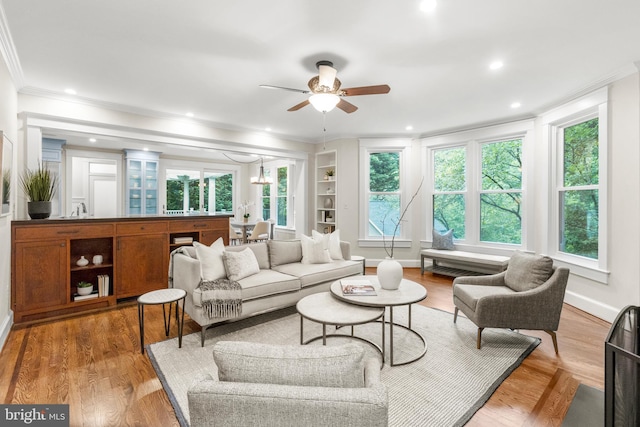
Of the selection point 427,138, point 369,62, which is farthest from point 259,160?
point 369,62

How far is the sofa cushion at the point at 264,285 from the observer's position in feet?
9.94

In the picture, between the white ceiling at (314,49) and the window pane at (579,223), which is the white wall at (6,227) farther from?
the window pane at (579,223)

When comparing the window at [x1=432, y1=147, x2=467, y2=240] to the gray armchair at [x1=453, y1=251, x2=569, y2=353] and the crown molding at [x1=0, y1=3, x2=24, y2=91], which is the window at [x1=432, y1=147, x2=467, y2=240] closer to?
the gray armchair at [x1=453, y1=251, x2=569, y2=353]

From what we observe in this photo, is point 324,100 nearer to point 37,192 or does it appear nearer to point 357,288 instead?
point 357,288

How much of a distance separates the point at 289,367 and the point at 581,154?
4725 millimetres

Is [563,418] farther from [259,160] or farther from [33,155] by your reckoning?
[259,160]

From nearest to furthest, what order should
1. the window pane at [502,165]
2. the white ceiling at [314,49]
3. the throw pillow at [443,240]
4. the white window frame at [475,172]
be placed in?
1. the white ceiling at [314,49]
2. the white window frame at [475,172]
3. the window pane at [502,165]
4. the throw pillow at [443,240]

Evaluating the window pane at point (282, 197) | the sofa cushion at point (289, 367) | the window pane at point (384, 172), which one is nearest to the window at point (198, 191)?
the window pane at point (282, 197)

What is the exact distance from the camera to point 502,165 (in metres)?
5.18

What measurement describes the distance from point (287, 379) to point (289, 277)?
2.49 metres

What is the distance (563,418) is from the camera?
6.18 ft

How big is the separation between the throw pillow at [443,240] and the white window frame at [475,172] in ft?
0.49

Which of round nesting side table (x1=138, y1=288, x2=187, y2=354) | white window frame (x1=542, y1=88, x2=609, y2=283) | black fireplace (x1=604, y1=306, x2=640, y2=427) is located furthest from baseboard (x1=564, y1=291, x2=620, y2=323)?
round nesting side table (x1=138, y1=288, x2=187, y2=354)

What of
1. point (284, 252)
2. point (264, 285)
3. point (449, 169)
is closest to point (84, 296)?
point (264, 285)
